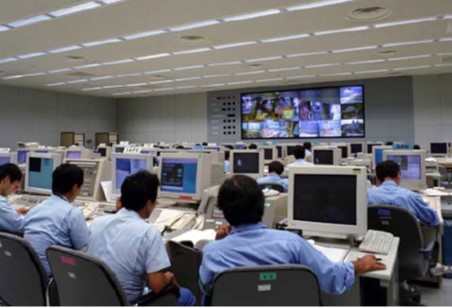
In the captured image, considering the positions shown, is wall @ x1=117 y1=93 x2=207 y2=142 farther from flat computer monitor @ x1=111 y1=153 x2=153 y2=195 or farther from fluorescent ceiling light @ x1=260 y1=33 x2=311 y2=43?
flat computer monitor @ x1=111 y1=153 x2=153 y2=195

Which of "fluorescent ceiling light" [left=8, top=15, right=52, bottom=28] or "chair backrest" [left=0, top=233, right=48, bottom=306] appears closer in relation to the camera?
"chair backrest" [left=0, top=233, right=48, bottom=306]

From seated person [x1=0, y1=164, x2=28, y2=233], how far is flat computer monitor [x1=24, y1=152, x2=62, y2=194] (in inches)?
15.1

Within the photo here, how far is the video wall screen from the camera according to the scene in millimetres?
12727

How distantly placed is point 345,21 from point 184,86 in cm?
796

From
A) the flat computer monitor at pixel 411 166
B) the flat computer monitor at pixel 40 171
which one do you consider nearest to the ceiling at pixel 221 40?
the flat computer monitor at pixel 411 166

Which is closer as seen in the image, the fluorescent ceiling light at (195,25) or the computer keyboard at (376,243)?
the computer keyboard at (376,243)

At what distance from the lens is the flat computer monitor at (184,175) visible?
3.02 meters

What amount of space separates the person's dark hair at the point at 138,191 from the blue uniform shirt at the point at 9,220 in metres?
1.16

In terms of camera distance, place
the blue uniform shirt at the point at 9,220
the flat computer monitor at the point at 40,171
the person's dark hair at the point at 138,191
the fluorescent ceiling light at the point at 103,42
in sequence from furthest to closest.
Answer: the fluorescent ceiling light at the point at 103,42 → the flat computer monitor at the point at 40,171 → the blue uniform shirt at the point at 9,220 → the person's dark hair at the point at 138,191

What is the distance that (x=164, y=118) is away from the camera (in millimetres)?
16219

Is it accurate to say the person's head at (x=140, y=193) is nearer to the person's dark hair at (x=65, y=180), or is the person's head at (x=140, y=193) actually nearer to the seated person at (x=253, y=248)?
the seated person at (x=253, y=248)

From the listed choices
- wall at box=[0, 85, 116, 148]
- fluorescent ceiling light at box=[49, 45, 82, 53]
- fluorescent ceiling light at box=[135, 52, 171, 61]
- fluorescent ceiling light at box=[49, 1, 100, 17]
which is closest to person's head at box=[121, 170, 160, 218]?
fluorescent ceiling light at box=[49, 1, 100, 17]

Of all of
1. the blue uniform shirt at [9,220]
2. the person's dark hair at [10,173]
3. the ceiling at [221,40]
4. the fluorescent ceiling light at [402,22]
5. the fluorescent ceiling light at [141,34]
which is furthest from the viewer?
the fluorescent ceiling light at [141,34]

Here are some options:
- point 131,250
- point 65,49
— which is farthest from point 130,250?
point 65,49
